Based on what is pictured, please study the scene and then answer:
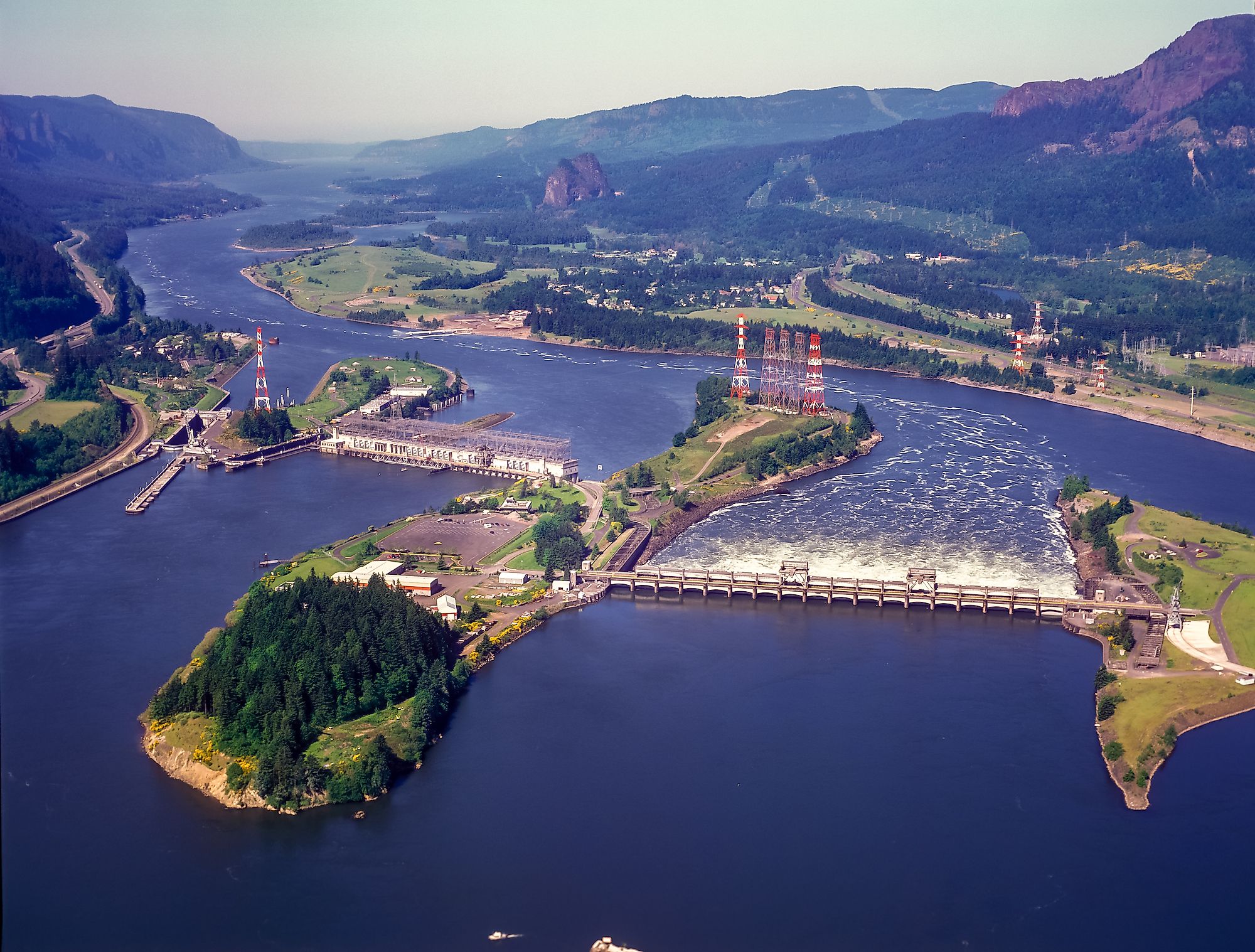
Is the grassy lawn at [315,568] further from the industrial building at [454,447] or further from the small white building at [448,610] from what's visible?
the industrial building at [454,447]

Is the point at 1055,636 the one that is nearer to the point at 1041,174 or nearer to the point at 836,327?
the point at 836,327

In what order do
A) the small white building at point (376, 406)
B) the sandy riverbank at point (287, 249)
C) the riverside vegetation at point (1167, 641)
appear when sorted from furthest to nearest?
the sandy riverbank at point (287, 249) → the small white building at point (376, 406) → the riverside vegetation at point (1167, 641)

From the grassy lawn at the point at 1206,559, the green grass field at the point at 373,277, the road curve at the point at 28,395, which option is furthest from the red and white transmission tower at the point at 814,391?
the green grass field at the point at 373,277

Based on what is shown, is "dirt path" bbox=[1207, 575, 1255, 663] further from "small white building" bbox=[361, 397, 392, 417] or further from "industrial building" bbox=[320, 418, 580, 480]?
"small white building" bbox=[361, 397, 392, 417]

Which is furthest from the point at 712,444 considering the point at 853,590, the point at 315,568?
the point at 315,568

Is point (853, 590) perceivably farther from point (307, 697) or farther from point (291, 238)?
point (291, 238)

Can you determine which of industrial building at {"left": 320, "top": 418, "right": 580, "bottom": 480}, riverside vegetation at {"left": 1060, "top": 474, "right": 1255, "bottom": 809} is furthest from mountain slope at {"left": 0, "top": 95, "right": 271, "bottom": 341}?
riverside vegetation at {"left": 1060, "top": 474, "right": 1255, "bottom": 809}
